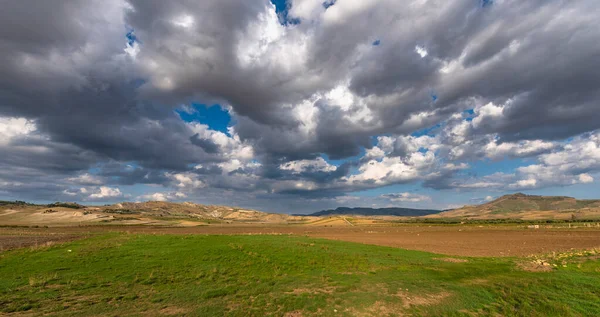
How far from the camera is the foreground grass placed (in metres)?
14.3

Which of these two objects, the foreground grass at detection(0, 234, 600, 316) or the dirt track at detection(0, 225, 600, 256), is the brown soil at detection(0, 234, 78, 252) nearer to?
the dirt track at detection(0, 225, 600, 256)

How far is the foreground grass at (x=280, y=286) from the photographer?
1434 cm

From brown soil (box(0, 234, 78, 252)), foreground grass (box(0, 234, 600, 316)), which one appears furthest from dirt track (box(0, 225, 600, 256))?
foreground grass (box(0, 234, 600, 316))

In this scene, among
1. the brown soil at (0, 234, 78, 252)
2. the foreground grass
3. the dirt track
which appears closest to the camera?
the foreground grass

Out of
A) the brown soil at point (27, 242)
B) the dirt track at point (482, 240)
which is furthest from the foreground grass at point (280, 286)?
the dirt track at point (482, 240)

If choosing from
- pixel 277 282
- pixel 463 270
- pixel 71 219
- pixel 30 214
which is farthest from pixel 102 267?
pixel 30 214

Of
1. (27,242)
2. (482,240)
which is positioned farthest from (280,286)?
(482,240)

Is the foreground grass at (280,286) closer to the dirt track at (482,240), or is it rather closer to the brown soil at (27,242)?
the brown soil at (27,242)

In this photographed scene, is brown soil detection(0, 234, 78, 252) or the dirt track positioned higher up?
brown soil detection(0, 234, 78, 252)

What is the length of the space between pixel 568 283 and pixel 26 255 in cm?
4516

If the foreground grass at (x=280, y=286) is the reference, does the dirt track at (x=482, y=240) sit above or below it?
below

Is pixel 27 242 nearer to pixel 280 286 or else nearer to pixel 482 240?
pixel 280 286

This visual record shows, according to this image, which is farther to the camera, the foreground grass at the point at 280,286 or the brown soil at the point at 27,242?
the brown soil at the point at 27,242

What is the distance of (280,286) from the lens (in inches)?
724
